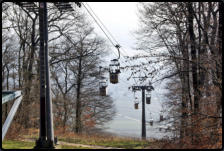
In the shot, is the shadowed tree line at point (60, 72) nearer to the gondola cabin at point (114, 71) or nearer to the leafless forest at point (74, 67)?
the leafless forest at point (74, 67)

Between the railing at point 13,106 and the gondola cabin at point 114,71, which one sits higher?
the gondola cabin at point 114,71

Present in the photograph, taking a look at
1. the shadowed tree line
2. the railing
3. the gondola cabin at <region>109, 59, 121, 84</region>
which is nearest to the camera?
the railing

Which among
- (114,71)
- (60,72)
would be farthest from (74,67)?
(114,71)

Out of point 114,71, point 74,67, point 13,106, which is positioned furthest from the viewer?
point 74,67

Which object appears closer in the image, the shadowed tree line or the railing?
the railing

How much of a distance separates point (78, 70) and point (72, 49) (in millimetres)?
2680

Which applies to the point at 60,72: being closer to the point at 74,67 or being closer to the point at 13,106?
the point at 74,67

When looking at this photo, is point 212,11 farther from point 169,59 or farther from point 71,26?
point 71,26

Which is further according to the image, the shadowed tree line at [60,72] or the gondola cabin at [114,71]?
the shadowed tree line at [60,72]

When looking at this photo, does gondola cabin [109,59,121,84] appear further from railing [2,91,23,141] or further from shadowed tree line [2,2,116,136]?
shadowed tree line [2,2,116,136]

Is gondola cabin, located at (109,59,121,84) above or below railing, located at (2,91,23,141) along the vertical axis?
above

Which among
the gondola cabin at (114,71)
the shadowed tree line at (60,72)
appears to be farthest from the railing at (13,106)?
the shadowed tree line at (60,72)

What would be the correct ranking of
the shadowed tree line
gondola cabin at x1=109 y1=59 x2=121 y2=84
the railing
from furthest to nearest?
the shadowed tree line, gondola cabin at x1=109 y1=59 x2=121 y2=84, the railing

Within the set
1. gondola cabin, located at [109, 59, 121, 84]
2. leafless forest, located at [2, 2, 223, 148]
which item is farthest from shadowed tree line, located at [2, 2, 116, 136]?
gondola cabin, located at [109, 59, 121, 84]
